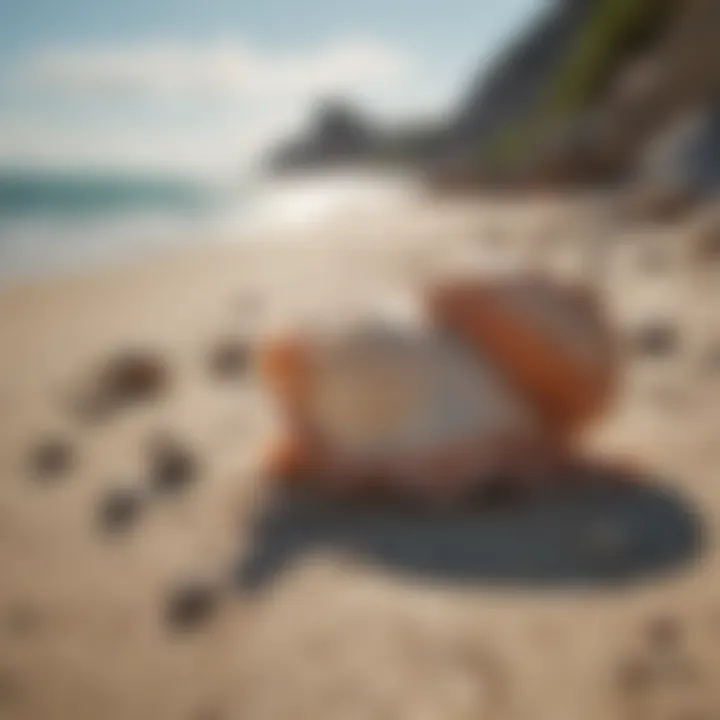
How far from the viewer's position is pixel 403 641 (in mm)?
2041

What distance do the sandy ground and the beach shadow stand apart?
4 centimetres

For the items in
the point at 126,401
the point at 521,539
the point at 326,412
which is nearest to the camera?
the point at 521,539

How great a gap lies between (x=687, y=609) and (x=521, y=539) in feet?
1.72

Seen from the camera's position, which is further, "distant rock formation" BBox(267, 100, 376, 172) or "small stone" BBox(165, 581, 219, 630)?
"distant rock formation" BBox(267, 100, 376, 172)

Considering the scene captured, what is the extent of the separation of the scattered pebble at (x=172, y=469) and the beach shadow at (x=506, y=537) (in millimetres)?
330

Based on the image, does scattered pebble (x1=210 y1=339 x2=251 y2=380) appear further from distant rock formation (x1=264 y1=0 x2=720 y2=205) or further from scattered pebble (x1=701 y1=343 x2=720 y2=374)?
distant rock formation (x1=264 y1=0 x2=720 y2=205)

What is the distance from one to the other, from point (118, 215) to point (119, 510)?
13.1 metres

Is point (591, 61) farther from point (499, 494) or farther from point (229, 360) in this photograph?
point (499, 494)

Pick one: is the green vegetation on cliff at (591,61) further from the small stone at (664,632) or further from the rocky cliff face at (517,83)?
the small stone at (664,632)

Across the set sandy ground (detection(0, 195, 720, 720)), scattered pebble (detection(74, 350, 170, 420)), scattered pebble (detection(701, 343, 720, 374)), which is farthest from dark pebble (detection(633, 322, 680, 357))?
scattered pebble (detection(74, 350, 170, 420))

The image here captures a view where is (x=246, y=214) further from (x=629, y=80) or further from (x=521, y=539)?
(x=521, y=539)

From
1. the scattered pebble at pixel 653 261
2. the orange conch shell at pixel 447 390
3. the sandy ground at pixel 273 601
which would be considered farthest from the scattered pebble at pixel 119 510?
the scattered pebble at pixel 653 261

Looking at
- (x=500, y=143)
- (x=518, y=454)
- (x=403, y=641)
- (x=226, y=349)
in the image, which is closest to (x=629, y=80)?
(x=500, y=143)

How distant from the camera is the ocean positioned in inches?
369
